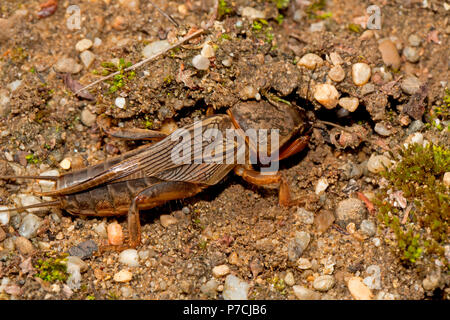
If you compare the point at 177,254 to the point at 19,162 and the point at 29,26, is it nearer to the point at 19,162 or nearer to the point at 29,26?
the point at 19,162

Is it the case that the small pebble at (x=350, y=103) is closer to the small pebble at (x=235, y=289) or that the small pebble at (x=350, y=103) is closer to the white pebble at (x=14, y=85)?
the small pebble at (x=235, y=289)

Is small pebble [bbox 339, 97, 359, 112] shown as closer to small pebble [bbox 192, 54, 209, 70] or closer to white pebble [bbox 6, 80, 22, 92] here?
small pebble [bbox 192, 54, 209, 70]

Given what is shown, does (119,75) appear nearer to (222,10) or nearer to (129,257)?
(222,10)

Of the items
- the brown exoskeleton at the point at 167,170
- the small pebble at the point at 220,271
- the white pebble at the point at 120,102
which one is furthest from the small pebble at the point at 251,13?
the small pebble at the point at 220,271

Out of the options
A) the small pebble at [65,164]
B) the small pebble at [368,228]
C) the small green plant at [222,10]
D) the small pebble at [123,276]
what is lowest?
the small pebble at [123,276]

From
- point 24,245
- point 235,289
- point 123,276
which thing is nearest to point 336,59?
point 235,289

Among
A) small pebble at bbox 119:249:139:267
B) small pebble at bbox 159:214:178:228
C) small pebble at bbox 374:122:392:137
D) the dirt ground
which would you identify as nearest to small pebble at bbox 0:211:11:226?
the dirt ground

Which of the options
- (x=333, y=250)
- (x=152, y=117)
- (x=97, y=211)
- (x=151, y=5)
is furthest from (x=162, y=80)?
(x=333, y=250)
